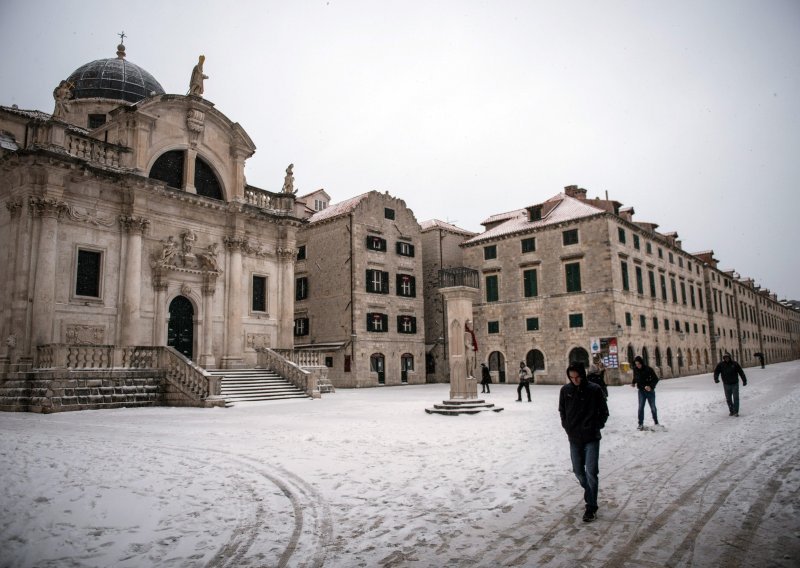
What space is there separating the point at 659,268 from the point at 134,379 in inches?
1511

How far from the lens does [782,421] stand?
12328 mm

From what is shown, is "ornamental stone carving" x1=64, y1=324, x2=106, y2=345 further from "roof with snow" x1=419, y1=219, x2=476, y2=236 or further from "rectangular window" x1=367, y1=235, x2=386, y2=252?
"roof with snow" x1=419, y1=219, x2=476, y2=236

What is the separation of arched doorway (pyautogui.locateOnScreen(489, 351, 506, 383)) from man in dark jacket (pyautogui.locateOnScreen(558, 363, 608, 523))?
112ft

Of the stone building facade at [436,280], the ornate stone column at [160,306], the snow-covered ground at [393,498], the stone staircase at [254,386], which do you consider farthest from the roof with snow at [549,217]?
the snow-covered ground at [393,498]

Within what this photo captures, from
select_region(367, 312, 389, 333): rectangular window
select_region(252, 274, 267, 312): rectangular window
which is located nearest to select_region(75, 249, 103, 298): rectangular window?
select_region(252, 274, 267, 312): rectangular window

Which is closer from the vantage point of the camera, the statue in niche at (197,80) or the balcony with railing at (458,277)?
the balcony with railing at (458,277)

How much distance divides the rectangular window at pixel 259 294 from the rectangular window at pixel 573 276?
68.0 feet

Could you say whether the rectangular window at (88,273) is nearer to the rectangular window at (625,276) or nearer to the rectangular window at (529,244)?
the rectangular window at (529,244)

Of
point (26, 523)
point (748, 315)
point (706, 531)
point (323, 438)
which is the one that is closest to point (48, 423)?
point (323, 438)

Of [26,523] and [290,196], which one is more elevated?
[290,196]

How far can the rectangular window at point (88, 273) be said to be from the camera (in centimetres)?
→ 2127

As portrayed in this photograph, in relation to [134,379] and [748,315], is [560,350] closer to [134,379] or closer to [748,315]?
[134,379]

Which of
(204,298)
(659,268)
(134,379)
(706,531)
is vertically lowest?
(706,531)

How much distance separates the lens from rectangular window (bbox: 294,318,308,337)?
130 ft
